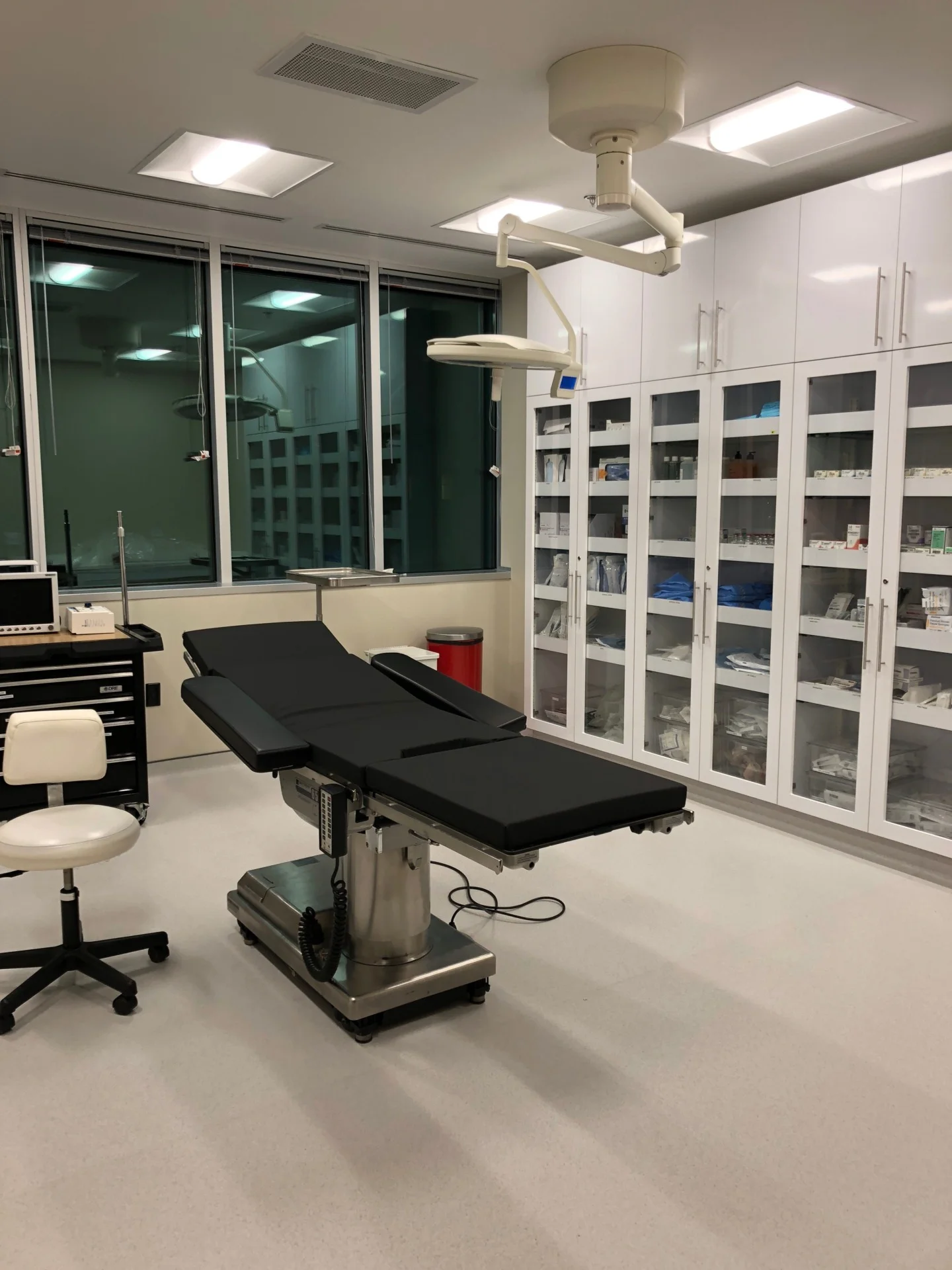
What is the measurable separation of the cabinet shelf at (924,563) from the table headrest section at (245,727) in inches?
93.5

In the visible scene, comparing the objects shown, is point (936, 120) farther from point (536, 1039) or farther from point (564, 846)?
point (536, 1039)

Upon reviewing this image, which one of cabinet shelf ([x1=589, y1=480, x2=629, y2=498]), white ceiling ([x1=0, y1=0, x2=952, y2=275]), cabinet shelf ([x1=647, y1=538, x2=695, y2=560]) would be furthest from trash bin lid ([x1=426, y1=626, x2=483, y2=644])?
white ceiling ([x1=0, y1=0, x2=952, y2=275])

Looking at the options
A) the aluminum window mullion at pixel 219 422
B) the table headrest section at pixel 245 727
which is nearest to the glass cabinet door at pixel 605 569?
the aluminum window mullion at pixel 219 422

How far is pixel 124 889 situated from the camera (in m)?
3.65

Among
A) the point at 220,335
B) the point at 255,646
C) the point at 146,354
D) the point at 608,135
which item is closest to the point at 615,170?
the point at 608,135

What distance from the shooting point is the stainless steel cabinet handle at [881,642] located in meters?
3.81

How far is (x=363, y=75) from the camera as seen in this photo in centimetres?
316

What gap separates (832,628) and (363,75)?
2630 millimetres

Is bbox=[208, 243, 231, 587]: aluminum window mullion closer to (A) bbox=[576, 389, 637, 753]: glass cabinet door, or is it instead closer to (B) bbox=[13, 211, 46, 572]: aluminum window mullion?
(B) bbox=[13, 211, 46, 572]: aluminum window mullion

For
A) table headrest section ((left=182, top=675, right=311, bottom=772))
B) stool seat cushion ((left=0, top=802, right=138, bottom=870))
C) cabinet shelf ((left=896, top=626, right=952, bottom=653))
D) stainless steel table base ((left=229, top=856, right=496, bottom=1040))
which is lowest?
stainless steel table base ((left=229, top=856, right=496, bottom=1040))

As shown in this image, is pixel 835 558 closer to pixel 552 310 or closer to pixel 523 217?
Result: pixel 552 310

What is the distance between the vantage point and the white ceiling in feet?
9.08

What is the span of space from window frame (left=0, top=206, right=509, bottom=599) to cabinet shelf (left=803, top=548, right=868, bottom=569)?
8.08ft

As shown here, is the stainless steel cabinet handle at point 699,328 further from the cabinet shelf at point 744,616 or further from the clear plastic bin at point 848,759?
the clear plastic bin at point 848,759
